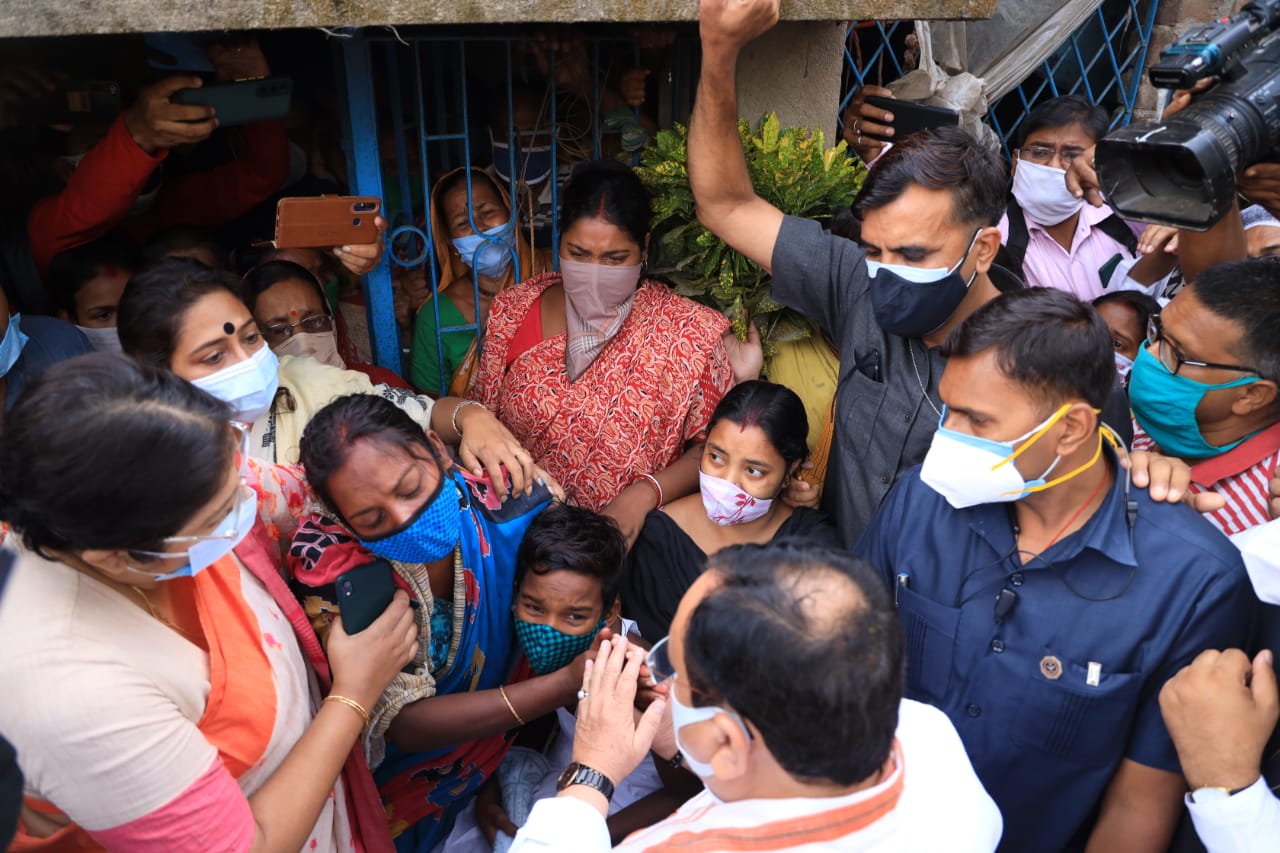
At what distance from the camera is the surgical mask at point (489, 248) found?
3291mm

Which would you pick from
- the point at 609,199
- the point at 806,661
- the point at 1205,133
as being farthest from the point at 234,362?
the point at 1205,133

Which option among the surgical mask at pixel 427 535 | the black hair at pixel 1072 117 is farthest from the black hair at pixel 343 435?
the black hair at pixel 1072 117

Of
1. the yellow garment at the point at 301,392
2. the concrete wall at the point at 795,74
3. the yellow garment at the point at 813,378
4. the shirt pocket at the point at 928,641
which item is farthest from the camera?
the concrete wall at the point at 795,74

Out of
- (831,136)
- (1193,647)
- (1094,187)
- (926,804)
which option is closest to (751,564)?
(926,804)

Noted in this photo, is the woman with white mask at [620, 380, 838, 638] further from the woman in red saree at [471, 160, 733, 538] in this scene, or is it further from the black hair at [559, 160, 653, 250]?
the black hair at [559, 160, 653, 250]

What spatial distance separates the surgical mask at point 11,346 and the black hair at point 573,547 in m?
1.44

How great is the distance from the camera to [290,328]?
287cm

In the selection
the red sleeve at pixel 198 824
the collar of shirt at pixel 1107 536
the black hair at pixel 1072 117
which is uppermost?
the black hair at pixel 1072 117

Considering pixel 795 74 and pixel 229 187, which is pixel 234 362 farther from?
pixel 795 74

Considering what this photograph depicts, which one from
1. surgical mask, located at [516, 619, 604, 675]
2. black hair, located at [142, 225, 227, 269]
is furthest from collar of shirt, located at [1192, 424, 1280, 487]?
black hair, located at [142, 225, 227, 269]

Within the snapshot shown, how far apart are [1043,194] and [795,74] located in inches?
50.6

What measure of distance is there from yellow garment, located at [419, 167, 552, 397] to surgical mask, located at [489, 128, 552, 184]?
6 cm

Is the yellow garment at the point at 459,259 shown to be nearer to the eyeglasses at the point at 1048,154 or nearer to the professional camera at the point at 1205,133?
the professional camera at the point at 1205,133

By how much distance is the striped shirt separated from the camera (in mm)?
2164
